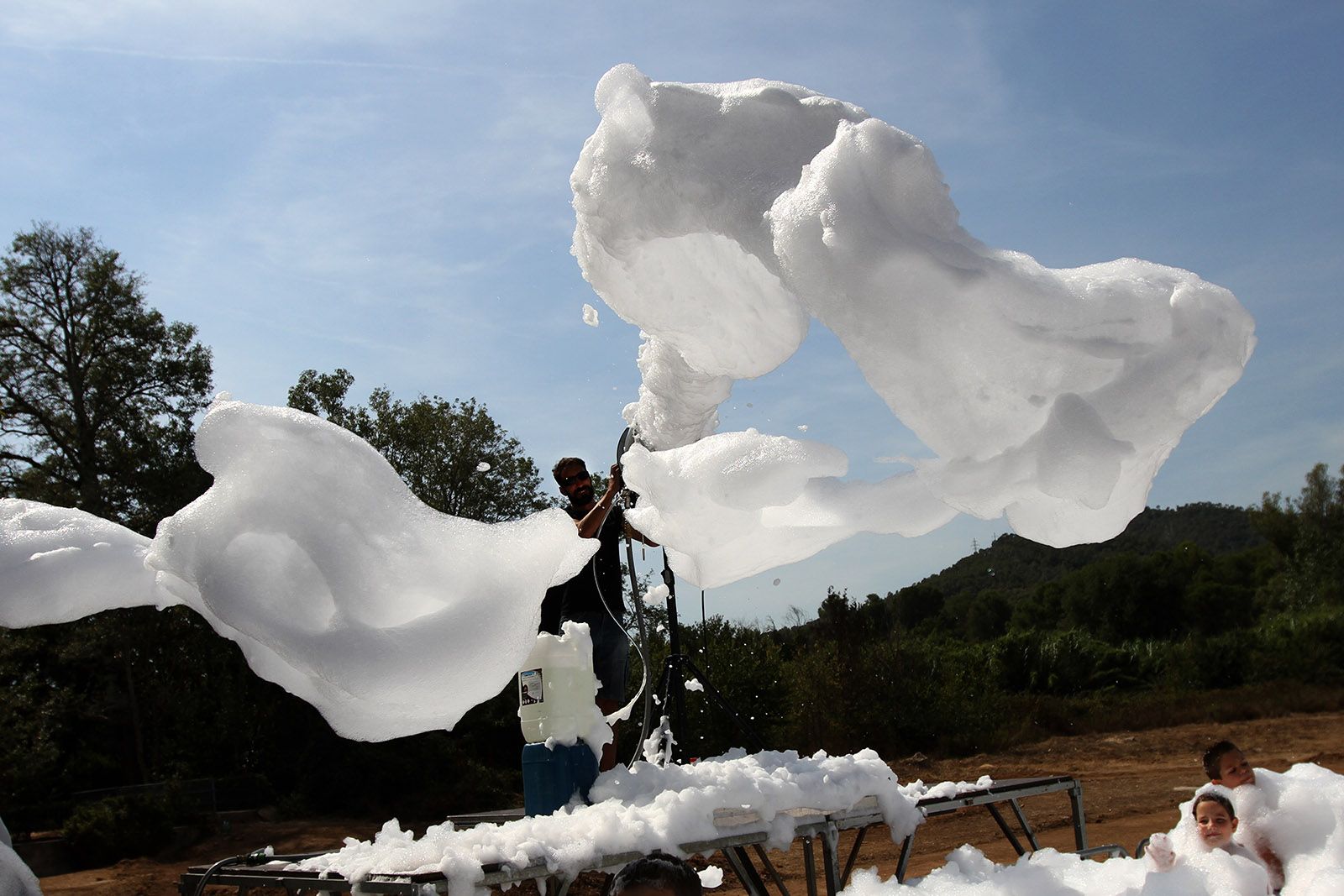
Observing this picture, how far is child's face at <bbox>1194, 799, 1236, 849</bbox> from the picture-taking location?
13.2ft

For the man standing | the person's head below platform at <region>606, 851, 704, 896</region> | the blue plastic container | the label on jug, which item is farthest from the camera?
the man standing

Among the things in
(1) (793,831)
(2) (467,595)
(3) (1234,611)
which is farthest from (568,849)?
(3) (1234,611)

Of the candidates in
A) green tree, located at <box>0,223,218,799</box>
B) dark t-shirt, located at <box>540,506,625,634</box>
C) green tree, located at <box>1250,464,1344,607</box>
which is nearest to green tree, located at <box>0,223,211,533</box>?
green tree, located at <box>0,223,218,799</box>

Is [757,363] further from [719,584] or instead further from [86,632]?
[86,632]

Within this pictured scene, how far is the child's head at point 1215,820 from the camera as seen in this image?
13.2ft

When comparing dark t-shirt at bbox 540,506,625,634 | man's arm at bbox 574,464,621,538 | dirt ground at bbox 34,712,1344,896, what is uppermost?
man's arm at bbox 574,464,621,538

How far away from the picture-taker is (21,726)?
43.2 ft

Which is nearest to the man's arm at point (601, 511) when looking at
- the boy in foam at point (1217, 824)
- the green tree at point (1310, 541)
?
the boy in foam at point (1217, 824)

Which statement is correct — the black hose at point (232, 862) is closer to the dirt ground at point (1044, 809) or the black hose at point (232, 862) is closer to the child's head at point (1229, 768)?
the child's head at point (1229, 768)

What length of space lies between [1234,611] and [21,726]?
1208 inches

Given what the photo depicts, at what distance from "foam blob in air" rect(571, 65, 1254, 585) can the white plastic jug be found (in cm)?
100

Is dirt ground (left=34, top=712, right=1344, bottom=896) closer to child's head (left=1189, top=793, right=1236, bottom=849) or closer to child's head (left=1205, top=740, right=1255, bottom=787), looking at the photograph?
child's head (left=1205, top=740, right=1255, bottom=787)

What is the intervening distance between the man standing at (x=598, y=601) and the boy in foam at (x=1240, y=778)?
8.25ft

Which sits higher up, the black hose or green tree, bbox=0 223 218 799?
green tree, bbox=0 223 218 799
